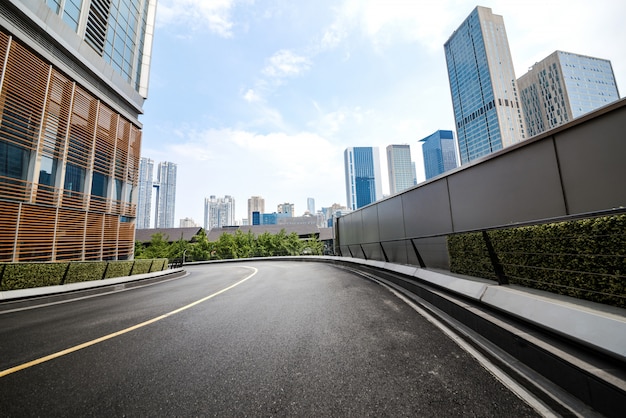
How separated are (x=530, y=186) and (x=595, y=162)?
4.23 feet

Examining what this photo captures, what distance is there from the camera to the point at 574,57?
123812 millimetres

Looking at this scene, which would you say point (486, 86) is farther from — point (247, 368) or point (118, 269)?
point (247, 368)

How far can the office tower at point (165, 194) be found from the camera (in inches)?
6688

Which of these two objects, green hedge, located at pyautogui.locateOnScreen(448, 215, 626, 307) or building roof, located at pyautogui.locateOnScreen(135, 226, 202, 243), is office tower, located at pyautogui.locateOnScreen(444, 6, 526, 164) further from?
green hedge, located at pyautogui.locateOnScreen(448, 215, 626, 307)

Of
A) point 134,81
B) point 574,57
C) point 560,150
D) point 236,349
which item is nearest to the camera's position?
point 236,349

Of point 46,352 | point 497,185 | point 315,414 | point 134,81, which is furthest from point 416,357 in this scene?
point 134,81

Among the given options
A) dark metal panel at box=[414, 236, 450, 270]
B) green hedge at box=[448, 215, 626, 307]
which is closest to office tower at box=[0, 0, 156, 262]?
dark metal panel at box=[414, 236, 450, 270]

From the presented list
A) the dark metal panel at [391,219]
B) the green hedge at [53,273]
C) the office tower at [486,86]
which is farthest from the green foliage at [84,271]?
the office tower at [486,86]

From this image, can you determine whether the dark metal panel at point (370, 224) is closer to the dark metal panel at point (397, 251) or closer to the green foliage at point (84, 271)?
the dark metal panel at point (397, 251)

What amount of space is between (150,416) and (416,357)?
9.24 feet

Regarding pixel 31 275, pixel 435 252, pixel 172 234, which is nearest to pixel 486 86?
pixel 172 234

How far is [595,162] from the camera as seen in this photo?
4492 mm

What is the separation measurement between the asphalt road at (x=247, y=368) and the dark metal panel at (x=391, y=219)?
7057mm

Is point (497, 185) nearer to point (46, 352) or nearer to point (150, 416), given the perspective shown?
point (150, 416)
